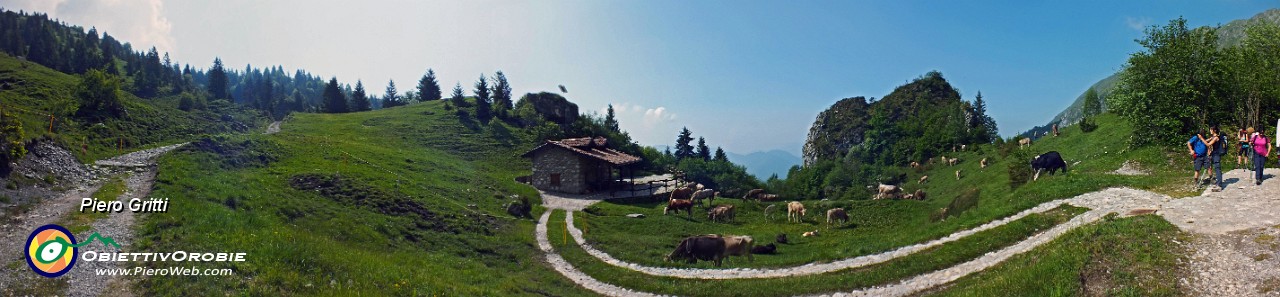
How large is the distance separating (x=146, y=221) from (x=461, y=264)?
9657 mm

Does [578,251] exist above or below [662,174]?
below

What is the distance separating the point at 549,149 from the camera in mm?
47844

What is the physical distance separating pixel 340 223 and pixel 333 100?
10060 centimetres

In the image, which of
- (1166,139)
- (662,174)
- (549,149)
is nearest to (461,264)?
(549,149)

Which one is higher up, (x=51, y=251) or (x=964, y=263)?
(x=51, y=251)

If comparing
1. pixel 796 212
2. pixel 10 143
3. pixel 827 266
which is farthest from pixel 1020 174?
pixel 10 143

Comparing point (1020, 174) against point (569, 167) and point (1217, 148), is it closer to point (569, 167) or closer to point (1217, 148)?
point (1217, 148)

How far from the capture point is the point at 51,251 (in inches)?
520

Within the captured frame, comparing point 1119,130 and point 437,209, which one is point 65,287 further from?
point 1119,130

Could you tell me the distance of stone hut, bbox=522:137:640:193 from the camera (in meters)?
46.2

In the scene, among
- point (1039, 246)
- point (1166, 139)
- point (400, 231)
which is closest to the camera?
point (1039, 246)

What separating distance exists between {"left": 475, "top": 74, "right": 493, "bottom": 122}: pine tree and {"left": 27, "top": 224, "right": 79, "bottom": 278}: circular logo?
69.7 m

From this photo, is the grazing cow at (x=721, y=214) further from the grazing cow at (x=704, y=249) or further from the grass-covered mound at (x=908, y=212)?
the grazing cow at (x=704, y=249)

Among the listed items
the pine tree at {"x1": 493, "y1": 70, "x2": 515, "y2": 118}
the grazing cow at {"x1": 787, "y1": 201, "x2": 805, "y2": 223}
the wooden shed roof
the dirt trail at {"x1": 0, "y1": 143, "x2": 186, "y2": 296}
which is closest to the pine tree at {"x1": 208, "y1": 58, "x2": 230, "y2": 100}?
the pine tree at {"x1": 493, "y1": 70, "x2": 515, "y2": 118}
